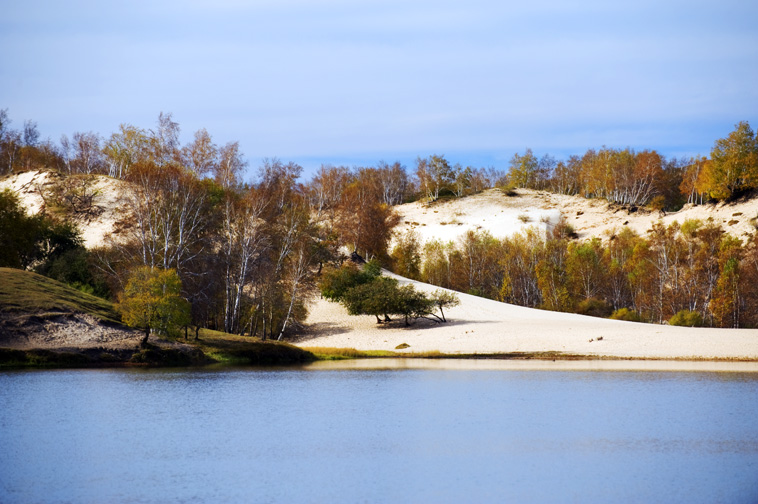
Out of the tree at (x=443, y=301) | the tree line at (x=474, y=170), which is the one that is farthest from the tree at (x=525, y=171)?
the tree at (x=443, y=301)

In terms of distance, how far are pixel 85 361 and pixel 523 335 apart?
31.2 metres

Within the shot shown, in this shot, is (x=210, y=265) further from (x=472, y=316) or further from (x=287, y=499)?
(x=287, y=499)

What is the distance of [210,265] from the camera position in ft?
182

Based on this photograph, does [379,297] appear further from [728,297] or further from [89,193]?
[89,193]

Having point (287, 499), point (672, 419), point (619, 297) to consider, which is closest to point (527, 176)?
point (619, 297)

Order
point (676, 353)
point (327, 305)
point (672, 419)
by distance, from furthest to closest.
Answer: point (327, 305) < point (676, 353) < point (672, 419)

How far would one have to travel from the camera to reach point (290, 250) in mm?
61406

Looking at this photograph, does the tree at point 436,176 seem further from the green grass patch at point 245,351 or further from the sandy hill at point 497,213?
the green grass patch at point 245,351

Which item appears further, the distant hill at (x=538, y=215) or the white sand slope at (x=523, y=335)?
the distant hill at (x=538, y=215)

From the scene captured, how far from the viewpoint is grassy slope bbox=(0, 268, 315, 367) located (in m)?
37.9

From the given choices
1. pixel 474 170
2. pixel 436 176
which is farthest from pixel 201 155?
pixel 474 170

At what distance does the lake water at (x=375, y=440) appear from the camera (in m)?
14.9

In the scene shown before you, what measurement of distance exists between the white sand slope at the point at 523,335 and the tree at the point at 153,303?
1717 cm

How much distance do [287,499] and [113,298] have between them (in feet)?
150
